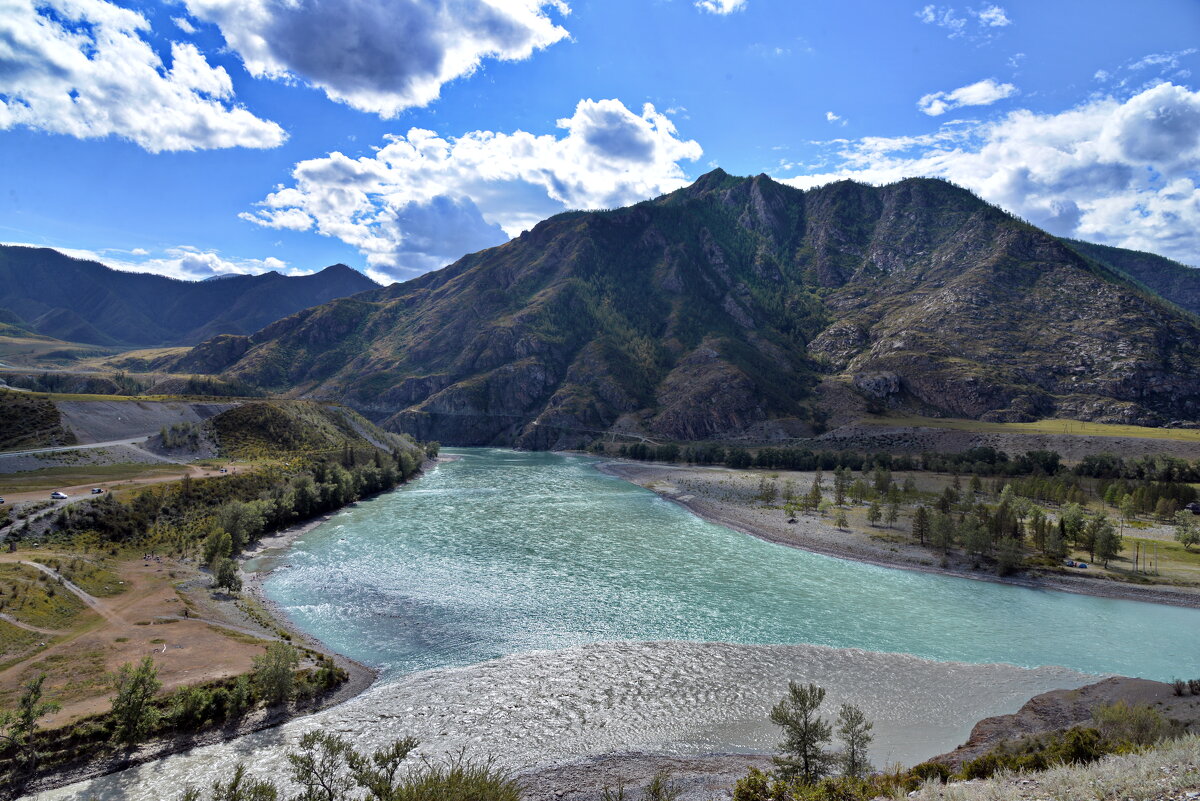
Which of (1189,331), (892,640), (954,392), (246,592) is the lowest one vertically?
(246,592)

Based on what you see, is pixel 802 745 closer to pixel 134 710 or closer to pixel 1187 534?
pixel 134 710

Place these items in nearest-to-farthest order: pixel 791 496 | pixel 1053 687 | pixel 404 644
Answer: pixel 1053 687, pixel 404 644, pixel 791 496

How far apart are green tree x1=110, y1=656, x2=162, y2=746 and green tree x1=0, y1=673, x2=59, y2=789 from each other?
8.99ft

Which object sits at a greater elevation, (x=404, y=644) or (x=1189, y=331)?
(x=1189, y=331)

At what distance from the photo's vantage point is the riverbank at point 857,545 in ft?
179

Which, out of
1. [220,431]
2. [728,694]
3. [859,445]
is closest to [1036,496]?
[859,445]

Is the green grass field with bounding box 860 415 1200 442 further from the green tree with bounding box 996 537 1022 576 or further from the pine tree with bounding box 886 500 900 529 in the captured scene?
the green tree with bounding box 996 537 1022 576

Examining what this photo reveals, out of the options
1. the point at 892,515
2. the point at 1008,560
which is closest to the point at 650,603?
the point at 1008,560

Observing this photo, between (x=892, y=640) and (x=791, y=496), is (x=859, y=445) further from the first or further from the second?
(x=892, y=640)

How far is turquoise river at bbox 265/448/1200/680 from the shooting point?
41.0 m

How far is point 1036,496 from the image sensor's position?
95438mm

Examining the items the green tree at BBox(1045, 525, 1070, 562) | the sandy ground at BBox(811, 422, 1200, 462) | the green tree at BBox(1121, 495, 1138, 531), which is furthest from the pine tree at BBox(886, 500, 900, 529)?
the sandy ground at BBox(811, 422, 1200, 462)

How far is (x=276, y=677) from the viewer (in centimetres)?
3034

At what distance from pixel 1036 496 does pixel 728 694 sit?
9418 cm
